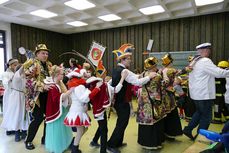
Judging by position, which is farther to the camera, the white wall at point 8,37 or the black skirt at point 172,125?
the white wall at point 8,37

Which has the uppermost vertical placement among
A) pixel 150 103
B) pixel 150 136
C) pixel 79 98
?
pixel 79 98

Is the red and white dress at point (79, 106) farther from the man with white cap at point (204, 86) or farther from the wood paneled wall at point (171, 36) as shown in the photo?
the wood paneled wall at point (171, 36)

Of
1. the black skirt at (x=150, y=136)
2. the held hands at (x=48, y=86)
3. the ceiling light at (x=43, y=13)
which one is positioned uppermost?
the ceiling light at (x=43, y=13)

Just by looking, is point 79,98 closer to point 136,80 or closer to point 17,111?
point 136,80

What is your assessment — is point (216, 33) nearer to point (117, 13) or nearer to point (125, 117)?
point (117, 13)

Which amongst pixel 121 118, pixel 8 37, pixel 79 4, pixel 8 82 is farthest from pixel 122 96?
pixel 8 37

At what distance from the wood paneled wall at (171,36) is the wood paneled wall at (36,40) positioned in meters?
1.11

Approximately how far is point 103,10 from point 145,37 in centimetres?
240

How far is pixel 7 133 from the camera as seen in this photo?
3.50 meters

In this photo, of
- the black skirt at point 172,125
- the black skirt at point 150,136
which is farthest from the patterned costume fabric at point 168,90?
the black skirt at point 150,136

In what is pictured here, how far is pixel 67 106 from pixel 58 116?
0.73ft

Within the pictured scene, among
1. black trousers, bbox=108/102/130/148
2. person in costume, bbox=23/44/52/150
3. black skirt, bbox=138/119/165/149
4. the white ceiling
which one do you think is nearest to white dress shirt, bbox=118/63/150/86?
black trousers, bbox=108/102/130/148

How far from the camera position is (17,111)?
3283 mm

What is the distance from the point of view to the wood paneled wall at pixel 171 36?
19.8 feet
